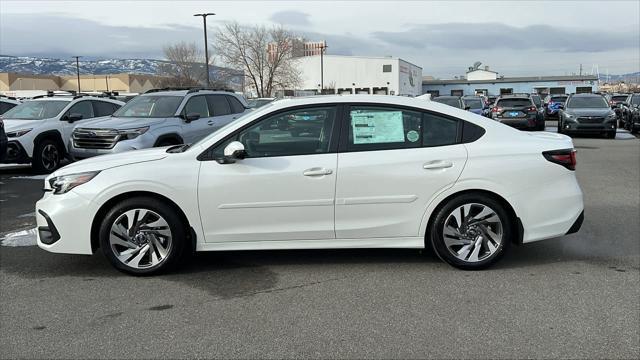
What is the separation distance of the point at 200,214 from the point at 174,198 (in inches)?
10.4

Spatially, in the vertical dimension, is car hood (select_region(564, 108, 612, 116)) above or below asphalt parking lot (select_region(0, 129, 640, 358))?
above

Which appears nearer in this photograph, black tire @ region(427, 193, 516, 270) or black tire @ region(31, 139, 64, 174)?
black tire @ region(427, 193, 516, 270)

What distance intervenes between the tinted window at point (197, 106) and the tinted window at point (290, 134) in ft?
21.8

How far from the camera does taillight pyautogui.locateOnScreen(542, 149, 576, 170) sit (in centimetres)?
506

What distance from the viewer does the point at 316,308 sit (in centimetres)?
424

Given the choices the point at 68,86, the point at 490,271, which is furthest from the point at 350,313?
the point at 68,86

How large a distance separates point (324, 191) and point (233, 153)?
851mm

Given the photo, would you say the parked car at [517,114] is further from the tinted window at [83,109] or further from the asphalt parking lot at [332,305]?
the asphalt parking lot at [332,305]

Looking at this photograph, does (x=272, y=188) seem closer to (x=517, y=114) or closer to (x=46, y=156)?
(x=46, y=156)

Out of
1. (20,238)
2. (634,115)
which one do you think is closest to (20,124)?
(20,238)

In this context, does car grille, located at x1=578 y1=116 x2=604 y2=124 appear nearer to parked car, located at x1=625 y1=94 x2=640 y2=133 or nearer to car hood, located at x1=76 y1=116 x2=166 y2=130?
parked car, located at x1=625 y1=94 x2=640 y2=133

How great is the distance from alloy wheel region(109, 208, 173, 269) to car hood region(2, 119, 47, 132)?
8.32m

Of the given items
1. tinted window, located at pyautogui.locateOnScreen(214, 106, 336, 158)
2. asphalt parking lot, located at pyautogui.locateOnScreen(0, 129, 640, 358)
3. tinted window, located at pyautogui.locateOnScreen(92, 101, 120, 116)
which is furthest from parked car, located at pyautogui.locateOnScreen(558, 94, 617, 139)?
tinted window, located at pyautogui.locateOnScreen(214, 106, 336, 158)

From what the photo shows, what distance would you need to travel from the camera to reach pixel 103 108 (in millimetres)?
14164
